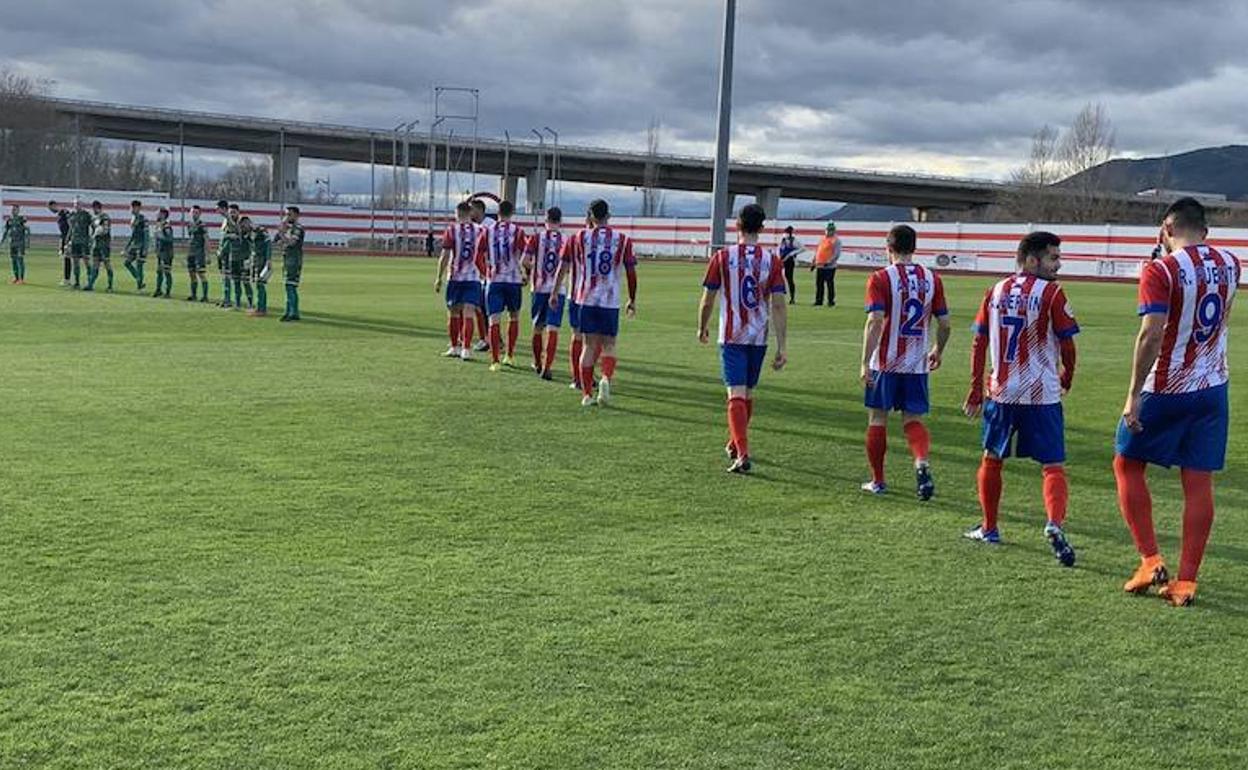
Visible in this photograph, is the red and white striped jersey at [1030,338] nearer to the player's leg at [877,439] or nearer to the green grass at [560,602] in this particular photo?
the green grass at [560,602]

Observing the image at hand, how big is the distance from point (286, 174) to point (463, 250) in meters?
74.5

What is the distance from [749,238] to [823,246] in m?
18.1

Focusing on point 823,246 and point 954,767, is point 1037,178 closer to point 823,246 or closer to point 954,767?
point 823,246

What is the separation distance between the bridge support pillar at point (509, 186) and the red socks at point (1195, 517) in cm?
7916

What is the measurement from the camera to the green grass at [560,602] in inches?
154

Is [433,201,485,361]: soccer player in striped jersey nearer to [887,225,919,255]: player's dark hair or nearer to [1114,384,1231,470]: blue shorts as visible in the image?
[887,225,919,255]: player's dark hair

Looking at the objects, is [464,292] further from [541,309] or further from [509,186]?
[509,186]

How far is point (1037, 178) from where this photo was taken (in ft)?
263

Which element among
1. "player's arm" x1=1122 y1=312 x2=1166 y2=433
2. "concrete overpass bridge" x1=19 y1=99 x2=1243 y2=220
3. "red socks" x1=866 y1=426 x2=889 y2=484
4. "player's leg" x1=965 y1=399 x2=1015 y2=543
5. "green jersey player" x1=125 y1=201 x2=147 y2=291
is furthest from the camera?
"concrete overpass bridge" x1=19 y1=99 x2=1243 y2=220

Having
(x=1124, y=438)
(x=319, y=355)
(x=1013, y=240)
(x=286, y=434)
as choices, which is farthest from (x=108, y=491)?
(x=1013, y=240)

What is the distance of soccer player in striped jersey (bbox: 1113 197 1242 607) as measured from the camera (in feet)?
18.1

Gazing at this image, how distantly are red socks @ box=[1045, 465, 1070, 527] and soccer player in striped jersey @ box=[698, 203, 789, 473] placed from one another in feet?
8.66

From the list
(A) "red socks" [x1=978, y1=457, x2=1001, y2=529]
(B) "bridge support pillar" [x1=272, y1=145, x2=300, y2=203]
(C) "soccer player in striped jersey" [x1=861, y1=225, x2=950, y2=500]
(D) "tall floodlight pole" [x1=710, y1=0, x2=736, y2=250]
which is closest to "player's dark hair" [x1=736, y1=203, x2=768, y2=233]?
(C) "soccer player in striped jersey" [x1=861, y1=225, x2=950, y2=500]

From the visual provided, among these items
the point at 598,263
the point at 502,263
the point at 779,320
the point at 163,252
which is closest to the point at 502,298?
the point at 502,263
